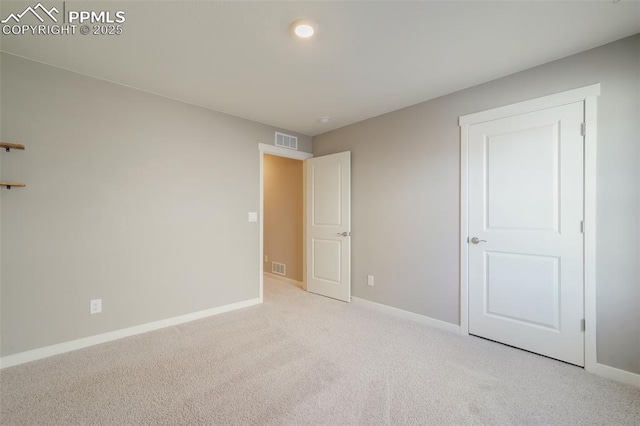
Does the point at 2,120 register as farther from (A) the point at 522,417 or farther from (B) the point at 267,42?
(A) the point at 522,417

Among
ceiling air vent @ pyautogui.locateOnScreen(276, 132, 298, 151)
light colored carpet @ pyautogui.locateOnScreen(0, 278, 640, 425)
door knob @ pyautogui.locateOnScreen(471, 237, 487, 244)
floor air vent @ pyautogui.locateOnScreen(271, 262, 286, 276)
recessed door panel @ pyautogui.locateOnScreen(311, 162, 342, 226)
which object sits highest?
ceiling air vent @ pyautogui.locateOnScreen(276, 132, 298, 151)

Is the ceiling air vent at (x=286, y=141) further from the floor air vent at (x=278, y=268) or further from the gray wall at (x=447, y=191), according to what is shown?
the floor air vent at (x=278, y=268)

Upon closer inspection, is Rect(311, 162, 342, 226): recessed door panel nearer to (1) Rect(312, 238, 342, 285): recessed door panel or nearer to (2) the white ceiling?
(1) Rect(312, 238, 342, 285): recessed door panel

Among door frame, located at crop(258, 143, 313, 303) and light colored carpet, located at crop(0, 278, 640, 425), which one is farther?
door frame, located at crop(258, 143, 313, 303)

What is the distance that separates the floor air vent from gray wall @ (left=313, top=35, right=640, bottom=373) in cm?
167

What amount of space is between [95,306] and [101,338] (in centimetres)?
31

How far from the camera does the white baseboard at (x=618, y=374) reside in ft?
6.19

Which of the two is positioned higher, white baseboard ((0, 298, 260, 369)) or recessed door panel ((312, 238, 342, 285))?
recessed door panel ((312, 238, 342, 285))

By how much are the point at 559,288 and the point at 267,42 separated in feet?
10.0

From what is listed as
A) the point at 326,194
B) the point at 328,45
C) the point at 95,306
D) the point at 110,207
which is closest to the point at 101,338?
the point at 95,306

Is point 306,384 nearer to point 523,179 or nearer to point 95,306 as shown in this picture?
point 95,306

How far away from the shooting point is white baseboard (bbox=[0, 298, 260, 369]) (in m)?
2.13

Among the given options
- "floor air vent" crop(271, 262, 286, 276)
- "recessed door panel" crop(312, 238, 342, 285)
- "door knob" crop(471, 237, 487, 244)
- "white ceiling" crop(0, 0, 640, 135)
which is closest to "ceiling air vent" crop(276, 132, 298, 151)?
"white ceiling" crop(0, 0, 640, 135)

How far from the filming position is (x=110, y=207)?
8.38 feet
